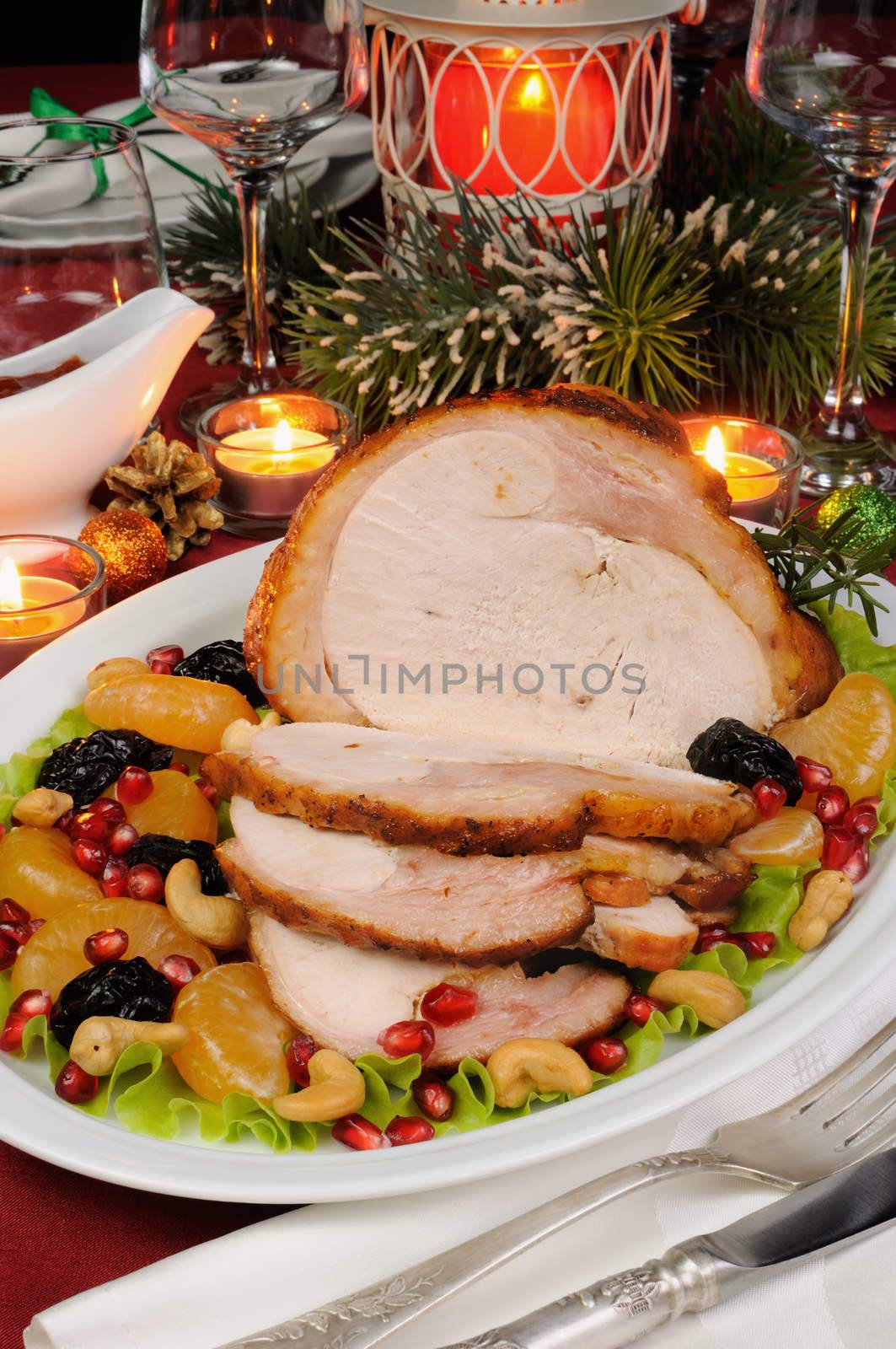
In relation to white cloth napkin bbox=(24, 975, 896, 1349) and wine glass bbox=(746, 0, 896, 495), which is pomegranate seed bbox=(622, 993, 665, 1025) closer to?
white cloth napkin bbox=(24, 975, 896, 1349)

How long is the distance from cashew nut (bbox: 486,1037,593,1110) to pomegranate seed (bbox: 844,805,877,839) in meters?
0.65

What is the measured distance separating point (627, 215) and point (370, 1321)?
98.1 inches

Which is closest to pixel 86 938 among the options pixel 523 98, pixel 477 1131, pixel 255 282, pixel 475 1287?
pixel 477 1131

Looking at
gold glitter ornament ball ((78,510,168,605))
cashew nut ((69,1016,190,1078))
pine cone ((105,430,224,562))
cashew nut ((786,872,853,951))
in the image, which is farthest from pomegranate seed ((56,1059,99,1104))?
pine cone ((105,430,224,562))

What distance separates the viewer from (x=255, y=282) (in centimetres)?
349

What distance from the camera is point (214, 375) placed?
387 cm

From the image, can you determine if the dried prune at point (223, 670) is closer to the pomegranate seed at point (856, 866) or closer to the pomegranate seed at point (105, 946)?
the pomegranate seed at point (105, 946)

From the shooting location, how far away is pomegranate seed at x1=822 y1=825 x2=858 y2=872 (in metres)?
2.06

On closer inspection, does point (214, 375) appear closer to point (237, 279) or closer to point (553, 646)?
point (237, 279)

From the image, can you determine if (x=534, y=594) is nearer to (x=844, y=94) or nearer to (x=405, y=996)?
(x=405, y=996)

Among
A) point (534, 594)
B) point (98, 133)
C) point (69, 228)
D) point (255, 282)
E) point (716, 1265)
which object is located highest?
point (98, 133)

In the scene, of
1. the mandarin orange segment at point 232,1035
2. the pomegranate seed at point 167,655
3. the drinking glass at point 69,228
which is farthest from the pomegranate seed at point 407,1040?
the drinking glass at point 69,228

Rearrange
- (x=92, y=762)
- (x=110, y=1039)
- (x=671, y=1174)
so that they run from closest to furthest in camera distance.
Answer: (x=671, y=1174) → (x=110, y=1039) → (x=92, y=762)

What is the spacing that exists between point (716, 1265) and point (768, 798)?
781 millimetres
